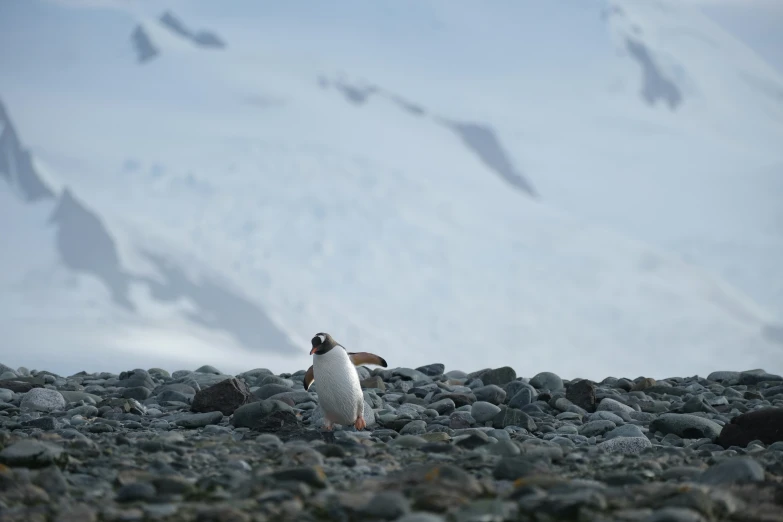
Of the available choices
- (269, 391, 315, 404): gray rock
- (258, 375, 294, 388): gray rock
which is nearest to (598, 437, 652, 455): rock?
(269, 391, 315, 404): gray rock

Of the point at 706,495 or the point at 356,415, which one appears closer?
the point at 706,495

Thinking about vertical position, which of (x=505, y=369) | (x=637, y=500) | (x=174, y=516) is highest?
(x=505, y=369)

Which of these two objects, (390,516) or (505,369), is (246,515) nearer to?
(390,516)

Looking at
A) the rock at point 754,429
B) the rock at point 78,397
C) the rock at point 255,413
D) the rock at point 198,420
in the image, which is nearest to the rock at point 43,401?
the rock at point 78,397

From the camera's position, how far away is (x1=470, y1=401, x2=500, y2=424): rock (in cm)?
892

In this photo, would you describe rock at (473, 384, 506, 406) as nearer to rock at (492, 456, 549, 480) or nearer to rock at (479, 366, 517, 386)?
rock at (479, 366, 517, 386)

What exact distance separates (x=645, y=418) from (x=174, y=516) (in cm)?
666

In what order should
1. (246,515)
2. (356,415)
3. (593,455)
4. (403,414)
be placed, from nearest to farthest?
(246,515) → (593,455) → (356,415) → (403,414)

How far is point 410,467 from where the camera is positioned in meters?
5.26

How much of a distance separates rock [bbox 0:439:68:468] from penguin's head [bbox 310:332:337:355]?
122 inches

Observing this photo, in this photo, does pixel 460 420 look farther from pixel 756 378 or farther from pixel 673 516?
pixel 756 378

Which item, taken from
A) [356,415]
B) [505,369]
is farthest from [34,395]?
[505,369]

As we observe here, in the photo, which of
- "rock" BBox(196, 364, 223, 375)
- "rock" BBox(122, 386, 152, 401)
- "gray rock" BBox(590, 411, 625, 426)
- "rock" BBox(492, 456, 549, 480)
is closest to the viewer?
"rock" BBox(492, 456, 549, 480)

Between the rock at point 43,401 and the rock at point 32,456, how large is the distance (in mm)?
4045
